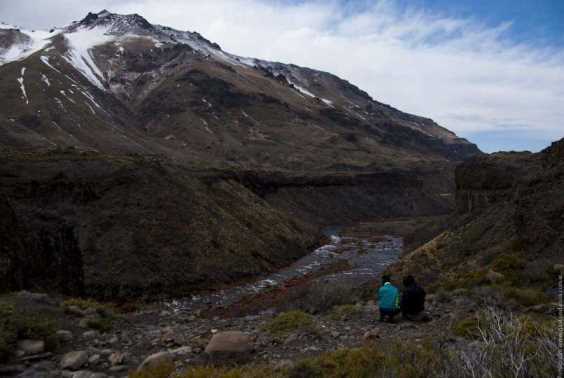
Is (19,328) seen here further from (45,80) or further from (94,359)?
(45,80)

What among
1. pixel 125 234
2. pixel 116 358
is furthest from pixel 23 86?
pixel 116 358

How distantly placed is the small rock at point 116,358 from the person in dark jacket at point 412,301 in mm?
7856

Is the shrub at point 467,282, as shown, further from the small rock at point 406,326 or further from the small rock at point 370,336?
the small rock at point 370,336

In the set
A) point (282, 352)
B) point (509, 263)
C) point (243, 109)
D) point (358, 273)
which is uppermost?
point (243, 109)

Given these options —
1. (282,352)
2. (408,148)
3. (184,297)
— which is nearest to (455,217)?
(184,297)

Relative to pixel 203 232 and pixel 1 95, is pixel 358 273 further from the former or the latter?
pixel 1 95

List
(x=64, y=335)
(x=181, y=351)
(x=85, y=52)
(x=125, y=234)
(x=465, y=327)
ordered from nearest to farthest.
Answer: (x=465, y=327)
(x=181, y=351)
(x=64, y=335)
(x=125, y=234)
(x=85, y=52)

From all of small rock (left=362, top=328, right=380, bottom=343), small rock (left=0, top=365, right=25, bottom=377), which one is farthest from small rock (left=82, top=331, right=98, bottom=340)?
small rock (left=362, top=328, right=380, bottom=343)

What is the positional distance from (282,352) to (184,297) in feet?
59.5

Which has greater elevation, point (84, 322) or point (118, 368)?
point (84, 322)

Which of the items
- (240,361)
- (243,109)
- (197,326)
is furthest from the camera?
(243,109)

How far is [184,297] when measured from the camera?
2733cm

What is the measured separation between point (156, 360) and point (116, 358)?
123 centimetres

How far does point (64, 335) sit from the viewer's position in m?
11.6
